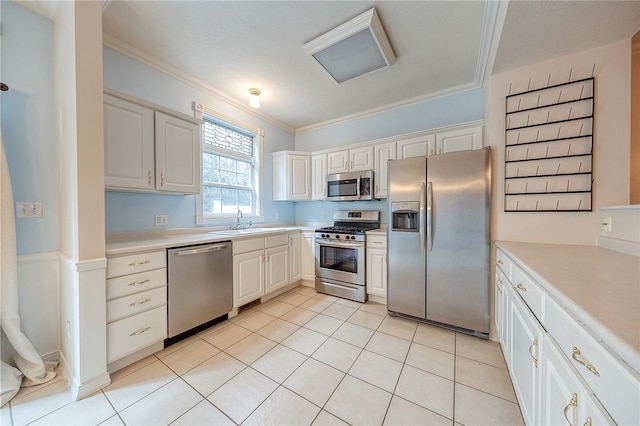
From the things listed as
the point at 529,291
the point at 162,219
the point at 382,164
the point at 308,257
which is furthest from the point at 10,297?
the point at 382,164

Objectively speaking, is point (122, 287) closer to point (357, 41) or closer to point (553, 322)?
point (553, 322)

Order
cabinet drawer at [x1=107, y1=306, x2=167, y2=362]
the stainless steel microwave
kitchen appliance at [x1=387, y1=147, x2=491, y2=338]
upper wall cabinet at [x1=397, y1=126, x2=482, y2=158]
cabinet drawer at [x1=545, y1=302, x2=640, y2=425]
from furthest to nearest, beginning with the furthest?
the stainless steel microwave → upper wall cabinet at [x1=397, y1=126, x2=482, y2=158] → kitchen appliance at [x1=387, y1=147, x2=491, y2=338] → cabinet drawer at [x1=107, y1=306, x2=167, y2=362] → cabinet drawer at [x1=545, y1=302, x2=640, y2=425]

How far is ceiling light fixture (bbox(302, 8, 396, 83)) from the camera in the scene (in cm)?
188

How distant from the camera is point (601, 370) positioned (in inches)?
22.5

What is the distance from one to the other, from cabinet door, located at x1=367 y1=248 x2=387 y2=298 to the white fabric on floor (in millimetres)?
2896

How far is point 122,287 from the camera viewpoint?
5.41 ft

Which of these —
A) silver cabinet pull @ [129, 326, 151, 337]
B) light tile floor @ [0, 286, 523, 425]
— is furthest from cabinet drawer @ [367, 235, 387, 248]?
silver cabinet pull @ [129, 326, 151, 337]

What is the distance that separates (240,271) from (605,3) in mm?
3464

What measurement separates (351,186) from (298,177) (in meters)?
0.95

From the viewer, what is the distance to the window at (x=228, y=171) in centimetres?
298

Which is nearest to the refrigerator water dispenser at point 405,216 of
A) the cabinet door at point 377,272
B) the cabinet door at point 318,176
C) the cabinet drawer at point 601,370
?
the cabinet door at point 377,272

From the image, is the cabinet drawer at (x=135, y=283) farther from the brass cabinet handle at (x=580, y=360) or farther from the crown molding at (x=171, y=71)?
the brass cabinet handle at (x=580, y=360)

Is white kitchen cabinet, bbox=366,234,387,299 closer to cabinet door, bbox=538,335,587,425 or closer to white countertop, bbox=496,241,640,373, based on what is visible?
white countertop, bbox=496,241,640,373

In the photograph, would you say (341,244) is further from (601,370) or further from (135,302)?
(601,370)
